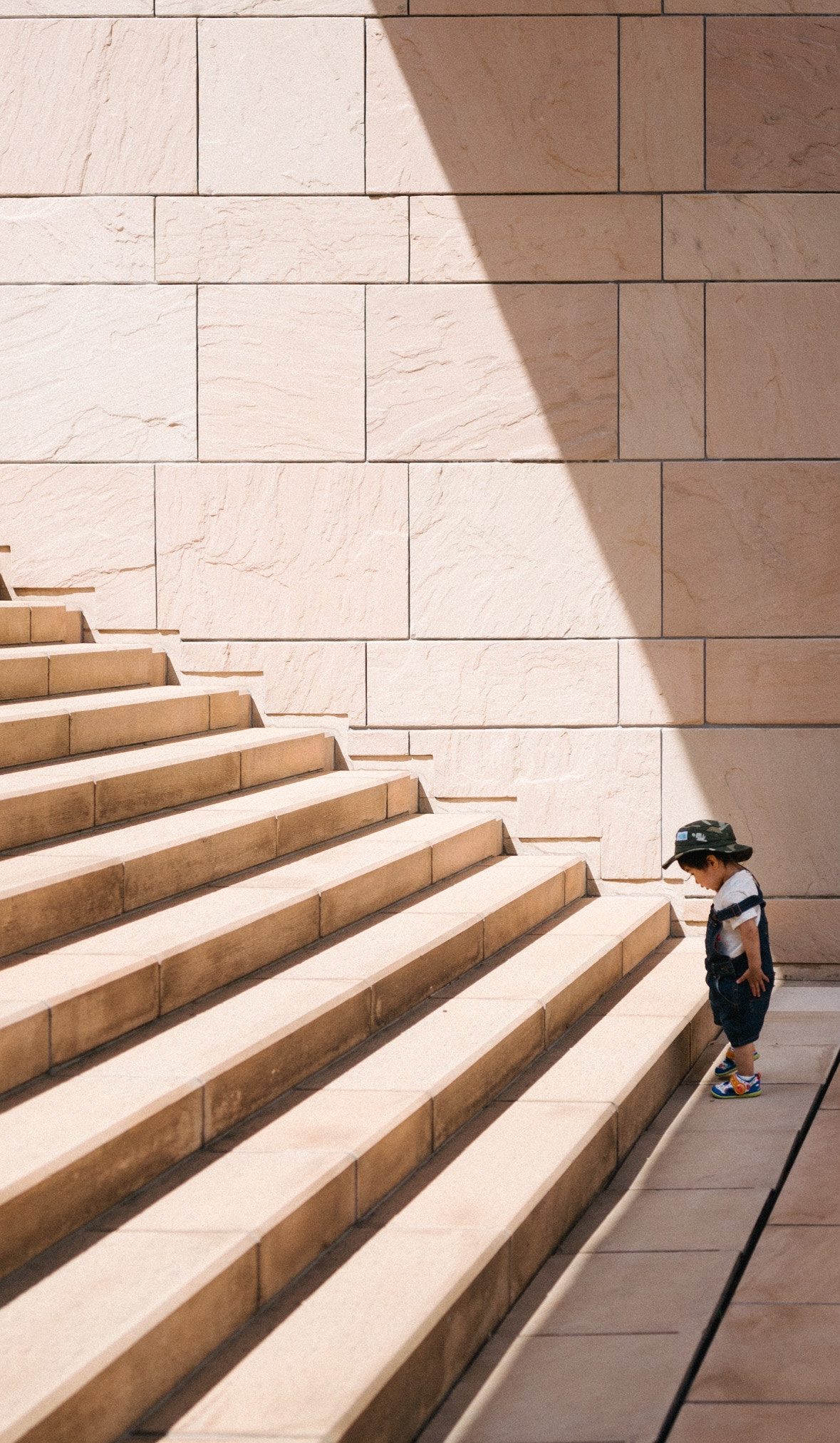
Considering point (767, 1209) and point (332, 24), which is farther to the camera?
point (332, 24)

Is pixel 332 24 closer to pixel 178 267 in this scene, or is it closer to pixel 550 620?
pixel 178 267

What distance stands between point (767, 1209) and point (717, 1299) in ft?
2.53

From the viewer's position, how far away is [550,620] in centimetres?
801

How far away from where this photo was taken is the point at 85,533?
8094mm

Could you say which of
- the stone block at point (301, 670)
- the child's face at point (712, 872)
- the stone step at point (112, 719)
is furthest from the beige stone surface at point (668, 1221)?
the stone block at point (301, 670)

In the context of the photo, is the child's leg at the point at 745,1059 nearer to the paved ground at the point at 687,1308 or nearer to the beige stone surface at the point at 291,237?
the paved ground at the point at 687,1308

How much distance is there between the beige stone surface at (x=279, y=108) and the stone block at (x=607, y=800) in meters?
3.36

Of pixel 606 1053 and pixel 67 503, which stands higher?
pixel 67 503

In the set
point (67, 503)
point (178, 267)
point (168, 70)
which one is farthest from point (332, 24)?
point (67, 503)

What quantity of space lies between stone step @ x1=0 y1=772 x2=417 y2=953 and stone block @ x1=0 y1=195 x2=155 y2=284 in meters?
3.08

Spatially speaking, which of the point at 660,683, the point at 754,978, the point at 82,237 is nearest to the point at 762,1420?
the point at 754,978

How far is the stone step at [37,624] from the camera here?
7.38 meters

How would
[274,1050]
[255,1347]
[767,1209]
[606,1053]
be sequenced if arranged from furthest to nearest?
1. [606,1053]
2. [767,1209]
3. [274,1050]
4. [255,1347]

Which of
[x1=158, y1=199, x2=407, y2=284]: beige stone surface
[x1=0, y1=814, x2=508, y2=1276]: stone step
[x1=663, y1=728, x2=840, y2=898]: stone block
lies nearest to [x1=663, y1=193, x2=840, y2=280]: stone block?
[x1=158, y1=199, x2=407, y2=284]: beige stone surface
